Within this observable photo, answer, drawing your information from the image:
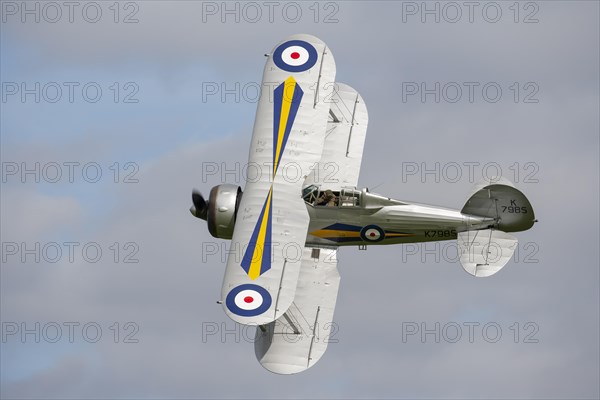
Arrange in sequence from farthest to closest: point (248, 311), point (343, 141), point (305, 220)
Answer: point (343, 141) → point (305, 220) → point (248, 311)

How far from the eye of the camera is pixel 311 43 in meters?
39.0

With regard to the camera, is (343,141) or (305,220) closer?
(305,220)

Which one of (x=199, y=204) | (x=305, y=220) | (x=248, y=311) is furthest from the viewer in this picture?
(x=199, y=204)

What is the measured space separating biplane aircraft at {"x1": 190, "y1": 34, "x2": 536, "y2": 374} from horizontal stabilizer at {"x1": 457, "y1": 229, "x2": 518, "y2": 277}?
0.02 m

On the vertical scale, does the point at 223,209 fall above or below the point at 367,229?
above

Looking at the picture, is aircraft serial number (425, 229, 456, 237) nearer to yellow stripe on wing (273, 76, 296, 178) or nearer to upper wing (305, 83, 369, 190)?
upper wing (305, 83, 369, 190)

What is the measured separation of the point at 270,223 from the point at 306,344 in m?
2.83

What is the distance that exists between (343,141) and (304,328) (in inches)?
226

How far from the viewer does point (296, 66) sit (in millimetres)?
38281

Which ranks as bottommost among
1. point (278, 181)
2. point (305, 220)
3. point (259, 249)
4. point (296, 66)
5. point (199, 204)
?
point (259, 249)

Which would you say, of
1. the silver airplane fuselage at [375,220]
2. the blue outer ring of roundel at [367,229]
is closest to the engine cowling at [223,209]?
the silver airplane fuselage at [375,220]

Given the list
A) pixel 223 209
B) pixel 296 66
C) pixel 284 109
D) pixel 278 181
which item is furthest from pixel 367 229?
pixel 296 66

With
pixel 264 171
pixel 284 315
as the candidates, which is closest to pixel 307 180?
pixel 264 171

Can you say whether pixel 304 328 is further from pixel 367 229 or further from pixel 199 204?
pixel 199 204
